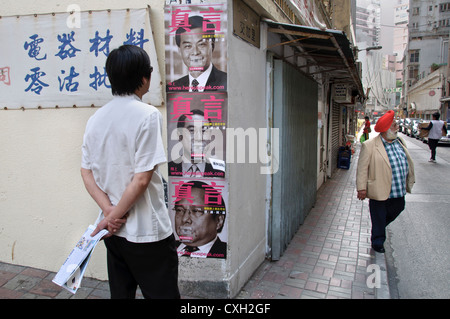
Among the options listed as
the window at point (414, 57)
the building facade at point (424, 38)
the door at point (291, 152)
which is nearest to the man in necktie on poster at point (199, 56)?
the door at point (291, 152)

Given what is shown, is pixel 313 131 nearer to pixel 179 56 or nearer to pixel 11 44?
pixel 179 56

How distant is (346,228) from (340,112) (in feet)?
30.9

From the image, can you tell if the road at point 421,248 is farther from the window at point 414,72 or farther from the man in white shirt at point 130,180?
the window at point 414,72

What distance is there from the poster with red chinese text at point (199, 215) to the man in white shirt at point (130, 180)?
129 centimetres

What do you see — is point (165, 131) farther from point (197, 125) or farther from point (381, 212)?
point (381, 212)

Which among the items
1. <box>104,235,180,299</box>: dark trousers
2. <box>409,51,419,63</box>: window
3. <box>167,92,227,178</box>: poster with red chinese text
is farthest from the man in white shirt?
<box>409,51,419,63</box>: window

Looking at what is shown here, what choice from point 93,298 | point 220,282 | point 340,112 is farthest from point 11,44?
point 340,112

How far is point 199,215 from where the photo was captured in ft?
11.5

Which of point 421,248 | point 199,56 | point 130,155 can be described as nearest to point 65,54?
point 199,56

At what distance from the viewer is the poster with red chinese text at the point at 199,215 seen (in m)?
3.44

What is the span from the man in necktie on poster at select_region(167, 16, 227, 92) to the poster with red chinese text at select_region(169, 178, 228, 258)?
929 mm

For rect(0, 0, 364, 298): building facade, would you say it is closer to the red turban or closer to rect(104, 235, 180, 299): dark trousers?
the red turban

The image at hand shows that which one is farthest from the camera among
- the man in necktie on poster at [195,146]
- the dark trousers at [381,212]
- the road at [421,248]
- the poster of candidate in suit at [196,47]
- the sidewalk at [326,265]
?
the dark trousers at [381,212]

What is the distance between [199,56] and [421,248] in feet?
14.3
